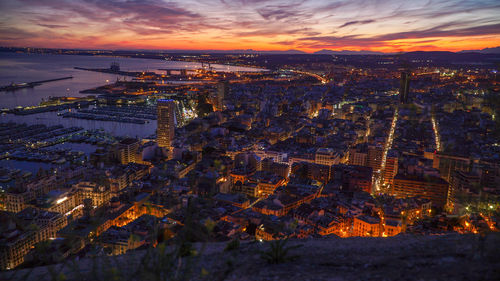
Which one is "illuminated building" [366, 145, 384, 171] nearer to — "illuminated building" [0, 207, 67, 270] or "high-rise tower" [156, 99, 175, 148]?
"high-rise tower" [156, 99, 175, 148]

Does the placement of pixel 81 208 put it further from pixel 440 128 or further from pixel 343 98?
pixel 343 98

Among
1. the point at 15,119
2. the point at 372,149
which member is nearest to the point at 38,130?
the point at 15,119

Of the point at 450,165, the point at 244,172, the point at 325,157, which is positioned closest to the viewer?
the point at 450,165

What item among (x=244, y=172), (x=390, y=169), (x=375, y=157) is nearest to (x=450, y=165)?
(x=390, y=169)

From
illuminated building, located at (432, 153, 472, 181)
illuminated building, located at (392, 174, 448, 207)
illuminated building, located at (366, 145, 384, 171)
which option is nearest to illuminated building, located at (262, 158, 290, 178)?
illuminated building, located at (366, 145, 384, 171)

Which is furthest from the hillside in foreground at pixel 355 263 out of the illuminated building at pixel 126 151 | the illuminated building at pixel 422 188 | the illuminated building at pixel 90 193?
the illuminated building at pixel 126 151

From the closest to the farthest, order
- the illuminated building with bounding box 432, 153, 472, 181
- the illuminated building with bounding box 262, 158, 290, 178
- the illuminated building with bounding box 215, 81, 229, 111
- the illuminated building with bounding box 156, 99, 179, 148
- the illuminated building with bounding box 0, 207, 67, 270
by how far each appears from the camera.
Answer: the illuminated building with bounding box 0, 207, 67, 270
the illuminated building with bounding box 432, 153, 472, 181
the illuminated building with bounding box 262, 158, 290, 178
the illuminated building with bounding box 156, 99, 179, 148
the illuminated building with bounding box 215, 81, 229, 111

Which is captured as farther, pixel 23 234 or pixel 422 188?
pixel 422 188

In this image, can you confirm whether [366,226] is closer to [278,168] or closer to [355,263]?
[278,168]
